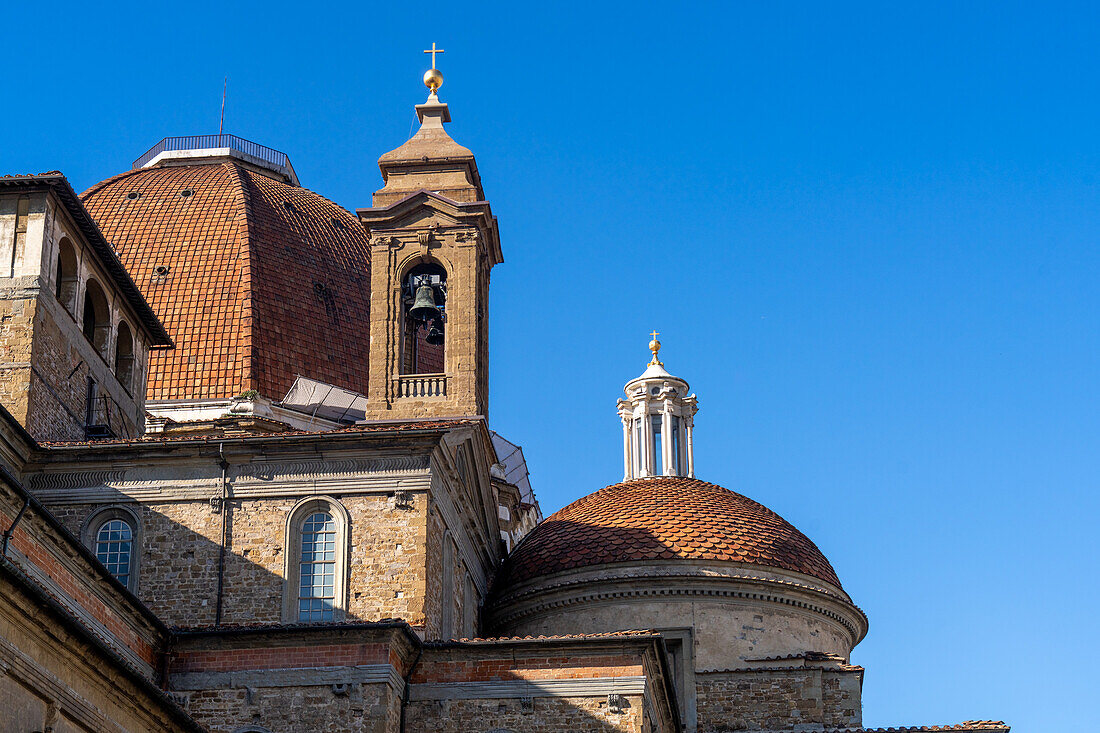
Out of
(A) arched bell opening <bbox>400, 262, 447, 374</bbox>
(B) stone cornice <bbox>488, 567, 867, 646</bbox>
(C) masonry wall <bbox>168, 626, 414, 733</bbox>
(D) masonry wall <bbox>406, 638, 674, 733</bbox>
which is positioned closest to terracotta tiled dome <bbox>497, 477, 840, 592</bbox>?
(B) stone cornice <bbox>488, 567, 867, 646</bbox>

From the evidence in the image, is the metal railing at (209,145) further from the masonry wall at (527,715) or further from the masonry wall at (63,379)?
the masonry wall at (527,715)

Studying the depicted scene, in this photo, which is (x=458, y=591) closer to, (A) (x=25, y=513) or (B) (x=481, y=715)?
(B) (x=481, y=715)

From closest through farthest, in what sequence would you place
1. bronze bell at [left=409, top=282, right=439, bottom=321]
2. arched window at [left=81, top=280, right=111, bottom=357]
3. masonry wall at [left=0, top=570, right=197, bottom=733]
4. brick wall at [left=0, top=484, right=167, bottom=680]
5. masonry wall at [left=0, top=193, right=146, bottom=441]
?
1. masonry wall at [left=0, top=570, right=197, bottom=733]
2. brick wall at [left=0, top=484, right=167, bottom=680]
3. masonry wall at [left=0, top=193, right=146, bottom=441]
4. arched window at [left=81, top=280, right=111, bottom=357]
5. bronze bell at [left=409, top=282, right=439, bottom=321]

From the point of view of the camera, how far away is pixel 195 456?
1183 inches

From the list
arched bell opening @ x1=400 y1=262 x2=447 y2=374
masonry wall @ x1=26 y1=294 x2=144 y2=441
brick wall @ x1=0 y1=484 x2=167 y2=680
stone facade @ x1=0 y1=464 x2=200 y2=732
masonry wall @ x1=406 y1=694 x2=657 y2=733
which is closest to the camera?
stone facade @ x1=0 y1=464 x2=200 y2=732

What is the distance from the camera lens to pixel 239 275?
147ft

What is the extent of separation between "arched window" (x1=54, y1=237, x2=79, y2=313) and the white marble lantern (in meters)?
15.1

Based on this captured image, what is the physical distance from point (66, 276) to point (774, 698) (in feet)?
53.0

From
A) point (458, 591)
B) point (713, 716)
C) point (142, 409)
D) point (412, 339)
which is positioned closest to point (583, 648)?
point (458, 591)

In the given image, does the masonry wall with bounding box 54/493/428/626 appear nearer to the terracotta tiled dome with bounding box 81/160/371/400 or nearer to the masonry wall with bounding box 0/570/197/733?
the masonry wall with bounding box 0/570/197/733

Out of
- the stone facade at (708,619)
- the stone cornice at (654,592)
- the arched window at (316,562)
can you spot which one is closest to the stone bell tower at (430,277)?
the stone cornice at (654,592)

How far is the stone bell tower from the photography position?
3419 centimetres

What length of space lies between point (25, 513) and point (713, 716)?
15153 mm

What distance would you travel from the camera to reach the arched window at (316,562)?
28.7 meters
